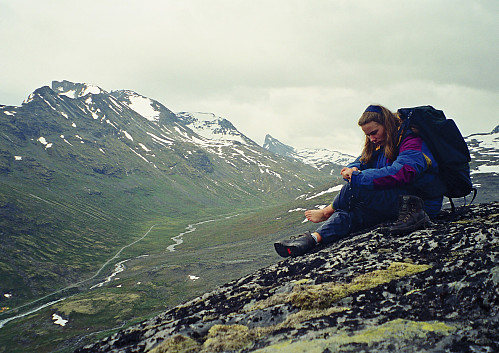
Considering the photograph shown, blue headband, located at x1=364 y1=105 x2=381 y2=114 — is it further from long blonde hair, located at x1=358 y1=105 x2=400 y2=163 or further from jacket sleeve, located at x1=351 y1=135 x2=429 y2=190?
jacket sleeve, located at x1=351 y1=135 x2=429 y2=190

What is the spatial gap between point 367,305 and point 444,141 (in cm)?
454

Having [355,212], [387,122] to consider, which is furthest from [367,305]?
[387,122]

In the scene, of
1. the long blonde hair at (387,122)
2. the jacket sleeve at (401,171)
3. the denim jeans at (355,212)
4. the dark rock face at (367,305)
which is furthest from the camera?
the denim jeans at (355,212)

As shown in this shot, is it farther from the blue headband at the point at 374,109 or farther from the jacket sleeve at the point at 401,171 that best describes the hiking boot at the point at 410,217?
the blue headband at the point at 374,109

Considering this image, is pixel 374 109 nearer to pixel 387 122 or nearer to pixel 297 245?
pixel 387 122

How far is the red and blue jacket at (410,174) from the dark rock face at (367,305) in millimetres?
961

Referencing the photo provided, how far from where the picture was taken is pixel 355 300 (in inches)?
196

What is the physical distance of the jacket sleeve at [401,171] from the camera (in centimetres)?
684

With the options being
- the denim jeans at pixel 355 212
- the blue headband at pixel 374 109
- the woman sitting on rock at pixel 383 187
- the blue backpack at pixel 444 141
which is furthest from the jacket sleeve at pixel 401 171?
the blue headband at pixel 374 109

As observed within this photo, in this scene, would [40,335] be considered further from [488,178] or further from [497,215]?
[488,178]

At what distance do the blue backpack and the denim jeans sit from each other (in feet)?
4.92

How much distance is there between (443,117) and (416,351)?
598 centimetres

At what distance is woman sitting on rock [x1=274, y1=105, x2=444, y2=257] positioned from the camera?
6977mm

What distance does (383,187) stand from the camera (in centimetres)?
708
